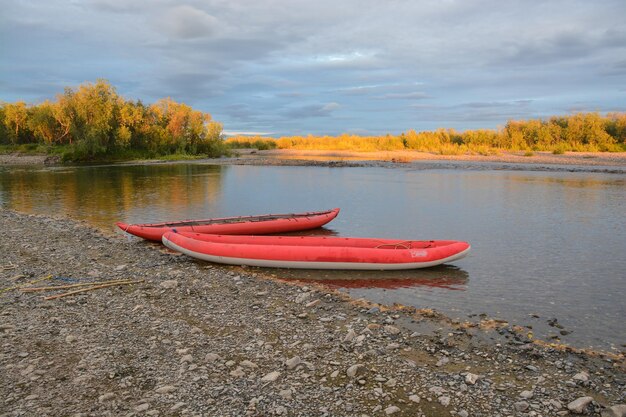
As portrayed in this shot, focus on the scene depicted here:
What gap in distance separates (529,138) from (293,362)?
66992 mm

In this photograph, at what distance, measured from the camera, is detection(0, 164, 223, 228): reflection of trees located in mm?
20145

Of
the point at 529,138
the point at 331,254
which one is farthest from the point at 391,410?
the point at 529,138

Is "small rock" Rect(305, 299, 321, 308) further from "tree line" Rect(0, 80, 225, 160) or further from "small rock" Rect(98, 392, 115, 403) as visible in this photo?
"tree line" Rect(0, 80, 225, 160)

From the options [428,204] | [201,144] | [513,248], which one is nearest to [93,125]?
[201,144]

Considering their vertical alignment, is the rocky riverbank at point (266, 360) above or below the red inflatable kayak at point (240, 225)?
below

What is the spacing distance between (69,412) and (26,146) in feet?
248

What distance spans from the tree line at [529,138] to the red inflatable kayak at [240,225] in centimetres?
4814

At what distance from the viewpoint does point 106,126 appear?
58.7m

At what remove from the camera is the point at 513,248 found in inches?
557

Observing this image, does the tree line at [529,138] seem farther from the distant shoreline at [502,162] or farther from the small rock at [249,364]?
the small rock at [249,364]

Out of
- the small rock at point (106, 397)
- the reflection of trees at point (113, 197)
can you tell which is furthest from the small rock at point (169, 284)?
the reflection of trees at point (113, 197)

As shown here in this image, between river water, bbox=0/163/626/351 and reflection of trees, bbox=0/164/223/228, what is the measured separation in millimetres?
68

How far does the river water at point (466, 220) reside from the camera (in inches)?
366

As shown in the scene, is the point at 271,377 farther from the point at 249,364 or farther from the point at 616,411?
the point at 616,411
